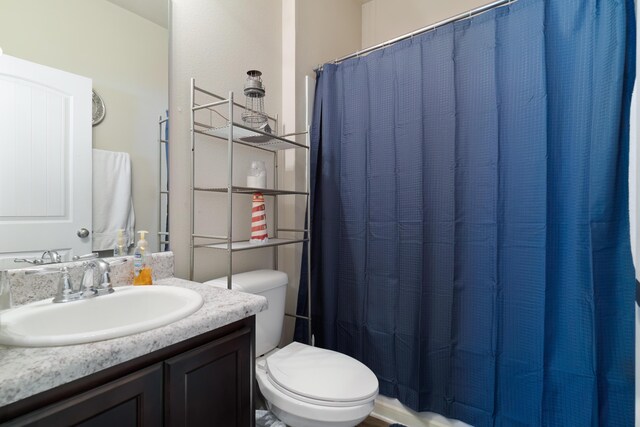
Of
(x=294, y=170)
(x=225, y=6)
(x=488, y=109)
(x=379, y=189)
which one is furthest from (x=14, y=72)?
(x=488, y=109)

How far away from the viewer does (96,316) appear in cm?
89

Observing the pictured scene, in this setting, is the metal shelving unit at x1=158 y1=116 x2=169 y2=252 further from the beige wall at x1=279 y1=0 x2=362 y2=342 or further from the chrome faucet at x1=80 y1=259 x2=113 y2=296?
the beige wall at x1=279 y1=0 x2=362 y2=342

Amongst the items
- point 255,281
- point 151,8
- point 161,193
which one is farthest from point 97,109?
point 255,281

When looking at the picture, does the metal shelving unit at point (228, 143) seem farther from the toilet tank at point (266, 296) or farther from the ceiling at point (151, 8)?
the ceiling at point (151, 8)

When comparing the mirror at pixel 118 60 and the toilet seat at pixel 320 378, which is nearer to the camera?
the mirror at pixel 118 60

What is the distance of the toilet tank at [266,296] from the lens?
4.43 ft

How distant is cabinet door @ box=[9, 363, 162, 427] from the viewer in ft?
1.78

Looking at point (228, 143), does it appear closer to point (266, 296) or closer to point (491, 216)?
point (266, 296)

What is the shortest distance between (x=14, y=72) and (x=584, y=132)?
1.88 meters

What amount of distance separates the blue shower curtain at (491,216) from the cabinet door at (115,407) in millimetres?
1154

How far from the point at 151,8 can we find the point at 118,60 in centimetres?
27

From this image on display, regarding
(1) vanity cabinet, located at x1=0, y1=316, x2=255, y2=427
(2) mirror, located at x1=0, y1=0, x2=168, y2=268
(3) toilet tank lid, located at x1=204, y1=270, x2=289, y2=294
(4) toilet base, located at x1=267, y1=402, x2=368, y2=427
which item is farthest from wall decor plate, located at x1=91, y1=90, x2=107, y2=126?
(4) toilet base, located at x1=267, y1=402, x2=368, y2=427

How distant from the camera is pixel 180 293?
987 mm

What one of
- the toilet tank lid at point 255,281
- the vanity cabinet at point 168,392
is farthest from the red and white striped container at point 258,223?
the vanity cabinet at point 168,392
